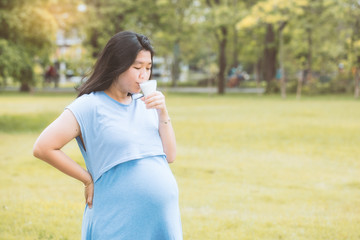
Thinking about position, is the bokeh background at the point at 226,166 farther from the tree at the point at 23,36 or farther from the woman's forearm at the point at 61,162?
the woman's forearm at the point at 61,162

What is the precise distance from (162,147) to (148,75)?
0.38 metres

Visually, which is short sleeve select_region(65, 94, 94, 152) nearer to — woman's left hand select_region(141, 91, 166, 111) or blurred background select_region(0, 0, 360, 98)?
woman's left hand select_region(141, 91, 166, 111)

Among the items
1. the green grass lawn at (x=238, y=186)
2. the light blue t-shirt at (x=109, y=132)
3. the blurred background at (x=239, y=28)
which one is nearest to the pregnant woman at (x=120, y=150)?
the light blue t-shirt at (x=109, y=132)

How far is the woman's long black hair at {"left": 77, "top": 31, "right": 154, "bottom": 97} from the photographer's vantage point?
244 cm

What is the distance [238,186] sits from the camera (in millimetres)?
7531

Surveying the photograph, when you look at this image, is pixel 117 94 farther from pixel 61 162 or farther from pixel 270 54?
pixel 270 54

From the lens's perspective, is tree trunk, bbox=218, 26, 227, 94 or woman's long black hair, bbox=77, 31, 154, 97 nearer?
woman's long black hair, bbox=77, 31, 154, 97

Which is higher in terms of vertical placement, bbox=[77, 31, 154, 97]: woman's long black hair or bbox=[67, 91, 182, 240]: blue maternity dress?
bbox=[77, 31, 154, 97]: woman's long black hair

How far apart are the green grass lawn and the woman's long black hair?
9.89 ft

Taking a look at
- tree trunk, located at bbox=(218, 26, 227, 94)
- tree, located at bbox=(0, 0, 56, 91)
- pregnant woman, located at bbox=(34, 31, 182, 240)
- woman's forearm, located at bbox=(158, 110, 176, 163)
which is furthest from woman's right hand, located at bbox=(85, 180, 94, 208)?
tree trunk, located at bbox=(218, 26, 227, 94)

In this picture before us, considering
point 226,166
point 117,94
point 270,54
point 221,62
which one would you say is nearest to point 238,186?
point 226,166

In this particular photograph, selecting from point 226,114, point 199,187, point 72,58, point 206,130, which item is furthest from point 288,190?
point 72,58

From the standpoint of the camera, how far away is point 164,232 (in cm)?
238

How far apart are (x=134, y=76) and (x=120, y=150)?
376 millimetres
